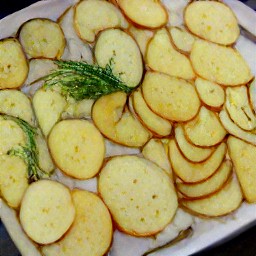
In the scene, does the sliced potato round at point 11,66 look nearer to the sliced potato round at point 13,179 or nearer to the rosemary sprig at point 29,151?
the rosemary sprig at point 29,151

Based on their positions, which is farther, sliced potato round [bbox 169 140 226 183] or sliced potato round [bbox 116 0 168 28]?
sliced potato round [bbox 116 0 168 28]

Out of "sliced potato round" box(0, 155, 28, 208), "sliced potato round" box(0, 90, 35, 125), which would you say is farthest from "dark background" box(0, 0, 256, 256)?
"sliced potato round" box(0, 90, 35, 125)

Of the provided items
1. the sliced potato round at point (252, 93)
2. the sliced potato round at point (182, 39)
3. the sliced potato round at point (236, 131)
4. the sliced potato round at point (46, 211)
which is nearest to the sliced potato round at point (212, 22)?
the sliced potato round at point (182, 39)

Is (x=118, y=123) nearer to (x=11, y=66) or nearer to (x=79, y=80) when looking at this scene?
(x=79, y=80)

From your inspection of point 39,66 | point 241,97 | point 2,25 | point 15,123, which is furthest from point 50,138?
point 241,97

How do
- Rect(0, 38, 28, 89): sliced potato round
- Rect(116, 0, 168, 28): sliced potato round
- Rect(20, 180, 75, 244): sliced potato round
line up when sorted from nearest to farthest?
Rect(20, 180, 75, 244): sliced potato round
Rect(0, 38, 28, 89): sliced potato round
Rect(116, 0, 168, 28): sliced potato round

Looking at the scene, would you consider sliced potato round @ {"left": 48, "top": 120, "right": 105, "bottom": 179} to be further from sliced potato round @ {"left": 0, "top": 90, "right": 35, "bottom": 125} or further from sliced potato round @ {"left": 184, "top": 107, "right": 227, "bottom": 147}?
sliced potato round @ {"left": 184, "top": 107, "right": 227, "bottom": 147}

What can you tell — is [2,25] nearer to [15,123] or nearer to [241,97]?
[15,123]
